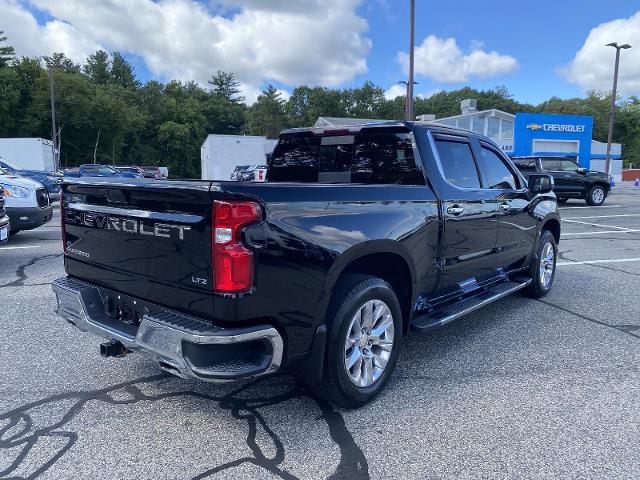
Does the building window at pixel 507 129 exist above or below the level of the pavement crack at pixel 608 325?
above

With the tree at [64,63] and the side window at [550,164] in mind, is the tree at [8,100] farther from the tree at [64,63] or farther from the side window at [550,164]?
the side window at [550,164]

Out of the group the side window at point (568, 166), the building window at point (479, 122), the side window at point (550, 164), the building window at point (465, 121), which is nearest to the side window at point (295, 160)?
the side window at point (550, 164)

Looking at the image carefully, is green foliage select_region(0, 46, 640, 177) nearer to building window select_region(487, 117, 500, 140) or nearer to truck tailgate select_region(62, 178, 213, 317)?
building window select_region(487, 117, 500, 140)

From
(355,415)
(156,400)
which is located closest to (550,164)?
(355,415)

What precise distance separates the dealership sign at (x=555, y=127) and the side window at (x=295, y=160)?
3077cm

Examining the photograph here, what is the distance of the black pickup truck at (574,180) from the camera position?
18578 millimetres

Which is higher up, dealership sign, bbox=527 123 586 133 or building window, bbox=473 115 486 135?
building window, bbox=473 115 486 135

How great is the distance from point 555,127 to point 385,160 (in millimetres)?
32786

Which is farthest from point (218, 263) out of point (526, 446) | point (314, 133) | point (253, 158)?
point (253, 158)

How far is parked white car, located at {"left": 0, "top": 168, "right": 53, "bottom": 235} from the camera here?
8.86 meters

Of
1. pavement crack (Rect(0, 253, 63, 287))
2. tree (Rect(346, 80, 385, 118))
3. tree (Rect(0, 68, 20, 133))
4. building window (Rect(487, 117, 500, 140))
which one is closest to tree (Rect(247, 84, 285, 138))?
tree (Rect(346, 80, 385, 118))

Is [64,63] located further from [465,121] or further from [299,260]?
[299,260]

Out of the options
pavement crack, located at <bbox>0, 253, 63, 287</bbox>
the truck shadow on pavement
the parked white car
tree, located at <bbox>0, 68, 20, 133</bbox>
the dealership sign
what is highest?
tree, located at <bbox>0, 68, 20, 133</bbox>

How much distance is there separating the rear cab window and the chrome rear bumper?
1.95 meters
